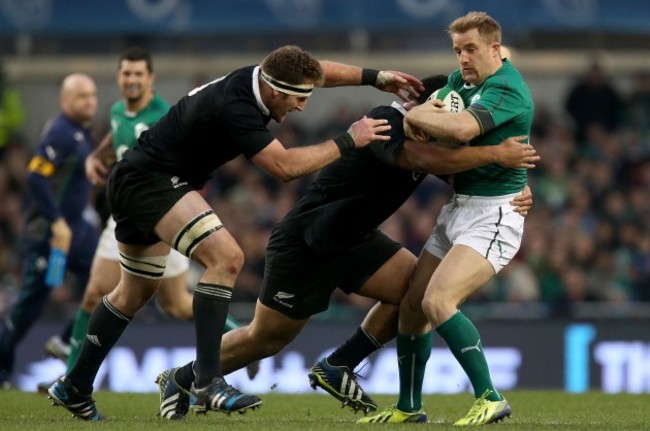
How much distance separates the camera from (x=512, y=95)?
25.6ft

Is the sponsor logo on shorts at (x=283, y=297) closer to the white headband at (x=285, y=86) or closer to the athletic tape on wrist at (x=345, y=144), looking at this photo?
the athletic tape on wrist at (x=345, y=144)

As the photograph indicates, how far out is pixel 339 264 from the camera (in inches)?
331

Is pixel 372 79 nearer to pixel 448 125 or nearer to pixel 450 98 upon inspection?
pixel 450 98

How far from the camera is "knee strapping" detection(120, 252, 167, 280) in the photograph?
809 cm

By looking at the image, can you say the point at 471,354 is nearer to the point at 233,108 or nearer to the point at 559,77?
the point at 233,108

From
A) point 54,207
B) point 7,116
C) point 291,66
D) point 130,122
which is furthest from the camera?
point 7,116

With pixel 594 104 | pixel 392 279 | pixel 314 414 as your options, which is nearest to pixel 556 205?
pixel 594 104

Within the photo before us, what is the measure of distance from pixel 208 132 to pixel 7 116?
39.5ft

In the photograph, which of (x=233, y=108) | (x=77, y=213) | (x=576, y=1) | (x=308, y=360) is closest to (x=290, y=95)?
(x=233, y=108)

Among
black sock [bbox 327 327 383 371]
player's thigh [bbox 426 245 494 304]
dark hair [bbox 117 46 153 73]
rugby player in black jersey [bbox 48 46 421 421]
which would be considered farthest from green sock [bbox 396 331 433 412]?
dark hair [bbox 117 46 153 73]

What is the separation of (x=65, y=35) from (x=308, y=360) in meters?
7.47

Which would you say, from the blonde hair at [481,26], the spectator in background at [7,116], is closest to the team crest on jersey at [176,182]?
the blonde hair at [481,26]

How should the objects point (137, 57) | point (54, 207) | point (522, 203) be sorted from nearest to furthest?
point (522, 203) → point (137, 57) → point (54, 207)

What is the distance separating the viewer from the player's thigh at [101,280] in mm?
10516
